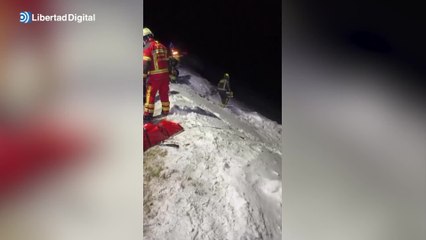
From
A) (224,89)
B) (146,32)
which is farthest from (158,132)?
(146,32)

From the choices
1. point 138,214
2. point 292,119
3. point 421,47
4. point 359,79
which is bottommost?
point 138,214

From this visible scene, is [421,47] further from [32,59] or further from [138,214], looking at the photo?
[32,59]

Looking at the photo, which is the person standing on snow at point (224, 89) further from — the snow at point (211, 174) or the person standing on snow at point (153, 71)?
the person standing on snow at point (153, 71)

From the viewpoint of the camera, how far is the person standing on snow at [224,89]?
2.48 metres

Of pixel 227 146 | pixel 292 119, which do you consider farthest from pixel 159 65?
pixel 292 119

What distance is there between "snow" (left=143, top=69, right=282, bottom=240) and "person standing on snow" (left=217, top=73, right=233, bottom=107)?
34 millimetres

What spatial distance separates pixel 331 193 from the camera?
2.57 m

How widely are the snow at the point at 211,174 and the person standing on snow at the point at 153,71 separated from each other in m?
0.04

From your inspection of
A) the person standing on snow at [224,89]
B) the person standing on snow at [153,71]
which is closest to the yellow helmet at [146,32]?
the person standing on snow at [153,71]

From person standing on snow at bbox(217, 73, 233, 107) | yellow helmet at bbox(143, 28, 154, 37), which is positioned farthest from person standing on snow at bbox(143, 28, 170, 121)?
person standing on snow at bbox(217, 73, 233, 107)

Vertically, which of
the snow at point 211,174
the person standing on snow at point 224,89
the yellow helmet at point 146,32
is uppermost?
the yellow helmet at point 146,32

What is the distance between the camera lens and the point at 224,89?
2.48m

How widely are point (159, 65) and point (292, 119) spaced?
839 millimetres

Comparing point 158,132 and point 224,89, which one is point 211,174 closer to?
point 158,132
